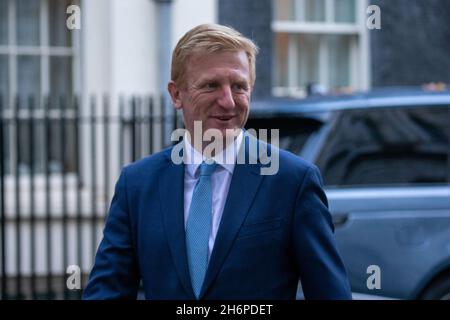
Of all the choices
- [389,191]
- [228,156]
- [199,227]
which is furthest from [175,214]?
[389,191]

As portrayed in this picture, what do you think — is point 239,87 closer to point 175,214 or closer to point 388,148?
point 175,214

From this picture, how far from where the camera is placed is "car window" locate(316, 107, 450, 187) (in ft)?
18.6

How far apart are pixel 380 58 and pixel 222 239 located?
25.1ft

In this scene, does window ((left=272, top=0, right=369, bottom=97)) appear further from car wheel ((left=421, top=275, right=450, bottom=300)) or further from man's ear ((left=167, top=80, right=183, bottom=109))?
man's ear ((left=167, top=80, right=183, bottom=109))

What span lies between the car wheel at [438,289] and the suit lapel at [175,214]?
3.38m

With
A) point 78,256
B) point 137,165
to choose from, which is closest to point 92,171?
point 78,256

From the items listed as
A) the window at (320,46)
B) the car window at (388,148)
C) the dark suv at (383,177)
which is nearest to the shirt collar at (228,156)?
the dark suv at (383,177)

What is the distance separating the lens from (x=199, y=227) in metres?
2.49

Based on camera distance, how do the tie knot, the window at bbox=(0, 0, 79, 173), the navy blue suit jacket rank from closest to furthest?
1. the navy blue suit jacket
2. the tie knot
3. the window at bbox=(0, 0, 79, 173)

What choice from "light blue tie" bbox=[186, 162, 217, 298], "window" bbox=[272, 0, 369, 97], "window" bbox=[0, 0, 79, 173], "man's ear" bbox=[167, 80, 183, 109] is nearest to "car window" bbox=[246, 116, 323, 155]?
"man's ear" bbox=[167, 80, 183, 109]

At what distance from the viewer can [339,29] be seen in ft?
32.6

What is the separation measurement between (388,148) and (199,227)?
3378mm

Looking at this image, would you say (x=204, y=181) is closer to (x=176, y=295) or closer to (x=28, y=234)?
(x=176, y=295)

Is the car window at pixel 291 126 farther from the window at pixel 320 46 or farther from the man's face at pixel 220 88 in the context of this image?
the window at pixel 320 46
